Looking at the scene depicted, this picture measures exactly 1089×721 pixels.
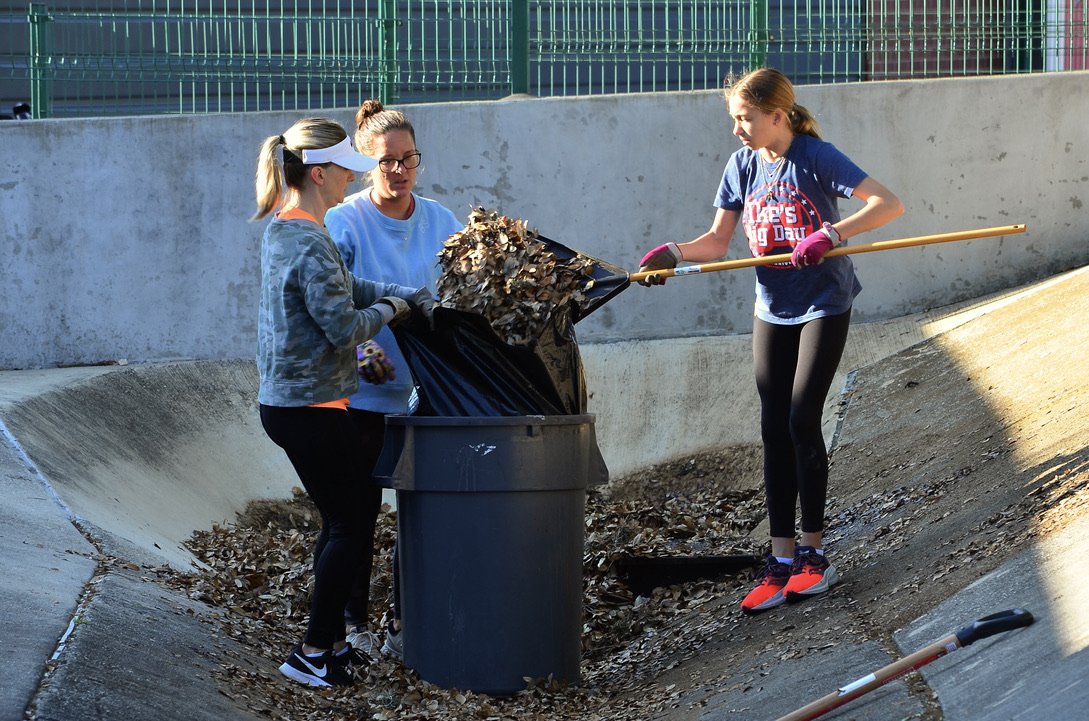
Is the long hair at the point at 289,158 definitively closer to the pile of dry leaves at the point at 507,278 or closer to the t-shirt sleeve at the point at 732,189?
the pile of dry leaves at the point at 507,278

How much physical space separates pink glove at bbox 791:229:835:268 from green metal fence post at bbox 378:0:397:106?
16.1 ft

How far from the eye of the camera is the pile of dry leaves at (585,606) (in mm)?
4004

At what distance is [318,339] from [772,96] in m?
1.67

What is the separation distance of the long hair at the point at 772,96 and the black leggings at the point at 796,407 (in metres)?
0.65

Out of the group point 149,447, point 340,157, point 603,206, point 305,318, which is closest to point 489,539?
point 305,318

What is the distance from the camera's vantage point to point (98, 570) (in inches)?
176

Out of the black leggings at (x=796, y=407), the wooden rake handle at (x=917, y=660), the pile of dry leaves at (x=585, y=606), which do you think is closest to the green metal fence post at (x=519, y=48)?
the pile of dry leaves at (x=585, y=606)

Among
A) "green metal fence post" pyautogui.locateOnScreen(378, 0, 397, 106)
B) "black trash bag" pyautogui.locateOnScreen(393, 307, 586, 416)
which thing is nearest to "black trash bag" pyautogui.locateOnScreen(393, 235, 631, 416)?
"black trash bag" pyautogui.locateOnScreen(393, 307, 586, 416)

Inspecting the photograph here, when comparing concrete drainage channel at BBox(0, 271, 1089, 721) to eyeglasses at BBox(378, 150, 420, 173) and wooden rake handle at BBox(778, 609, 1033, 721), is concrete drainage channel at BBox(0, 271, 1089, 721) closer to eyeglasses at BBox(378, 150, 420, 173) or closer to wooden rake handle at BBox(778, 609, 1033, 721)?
wooden rake handle at BBox(778, 609, 1033, 721)

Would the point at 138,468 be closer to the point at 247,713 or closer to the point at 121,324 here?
the point at 121,324

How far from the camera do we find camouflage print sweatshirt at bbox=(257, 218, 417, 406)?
386 centimetres

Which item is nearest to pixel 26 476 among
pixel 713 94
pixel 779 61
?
pixel 713 94

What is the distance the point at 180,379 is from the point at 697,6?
13.2 ft

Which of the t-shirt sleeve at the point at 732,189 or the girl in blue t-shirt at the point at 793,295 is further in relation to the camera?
the t-shirt sleeve at the point at 732,189
